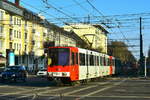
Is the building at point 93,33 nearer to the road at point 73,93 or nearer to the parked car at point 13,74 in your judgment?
the parked car at point 13,74

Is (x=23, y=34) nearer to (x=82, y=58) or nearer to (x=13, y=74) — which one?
(x=13, y=74)

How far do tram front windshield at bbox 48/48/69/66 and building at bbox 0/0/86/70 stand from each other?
28.4 m

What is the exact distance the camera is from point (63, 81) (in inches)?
1080

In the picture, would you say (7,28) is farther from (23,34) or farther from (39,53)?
(39,53)

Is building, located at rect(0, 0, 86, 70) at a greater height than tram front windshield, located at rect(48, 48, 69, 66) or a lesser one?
greater

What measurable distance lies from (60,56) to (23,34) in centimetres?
4850

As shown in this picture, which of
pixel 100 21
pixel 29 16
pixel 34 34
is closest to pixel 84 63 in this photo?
pixel 100 21

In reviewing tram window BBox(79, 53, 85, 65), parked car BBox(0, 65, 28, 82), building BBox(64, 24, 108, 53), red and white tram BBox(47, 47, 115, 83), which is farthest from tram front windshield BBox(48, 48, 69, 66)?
building BBox(64, 24, 108, 53)

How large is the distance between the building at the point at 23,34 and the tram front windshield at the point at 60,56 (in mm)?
28399

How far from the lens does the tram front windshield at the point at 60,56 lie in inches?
1053

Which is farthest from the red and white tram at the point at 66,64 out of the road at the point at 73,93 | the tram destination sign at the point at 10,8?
the tram destination sign at the point at 10,8

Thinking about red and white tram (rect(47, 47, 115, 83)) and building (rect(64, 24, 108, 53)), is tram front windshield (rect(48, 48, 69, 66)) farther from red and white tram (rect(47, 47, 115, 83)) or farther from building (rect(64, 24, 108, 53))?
building (rect(64, 24, 108, 53))

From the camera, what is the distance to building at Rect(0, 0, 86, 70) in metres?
64.1

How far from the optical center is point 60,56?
26906mm
